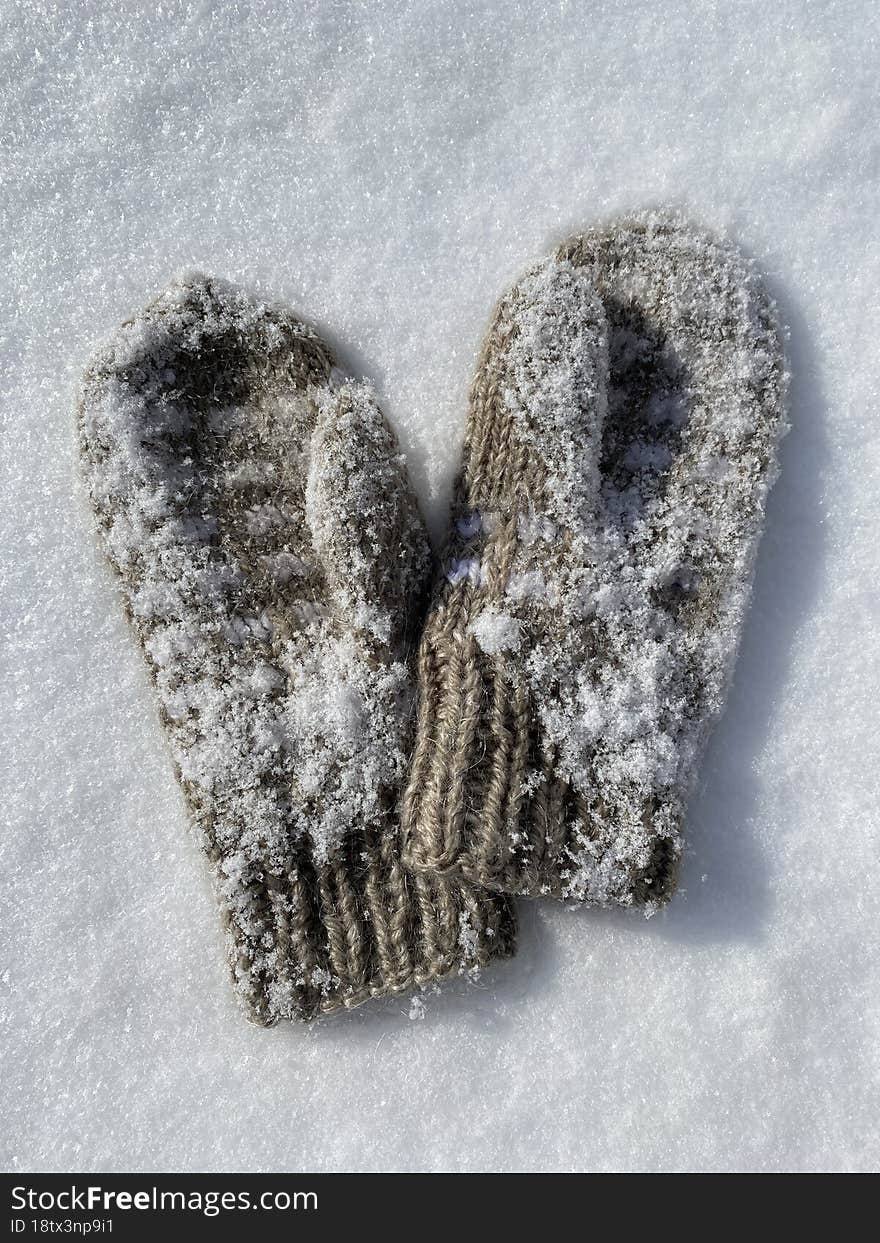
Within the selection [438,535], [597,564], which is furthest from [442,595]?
[597,564]

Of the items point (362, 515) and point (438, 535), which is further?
point (438, 535)

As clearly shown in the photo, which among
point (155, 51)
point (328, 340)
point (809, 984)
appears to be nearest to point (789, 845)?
point (809, 984)

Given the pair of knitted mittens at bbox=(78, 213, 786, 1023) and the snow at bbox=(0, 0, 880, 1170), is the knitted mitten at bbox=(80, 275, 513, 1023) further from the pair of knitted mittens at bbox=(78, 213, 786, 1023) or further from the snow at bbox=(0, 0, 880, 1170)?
the snow at bbox=(0, 0, 880, 1170)

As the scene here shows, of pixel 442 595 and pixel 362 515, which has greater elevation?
pixel 362 515

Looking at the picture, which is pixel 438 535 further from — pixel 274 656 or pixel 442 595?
pixel 274 656

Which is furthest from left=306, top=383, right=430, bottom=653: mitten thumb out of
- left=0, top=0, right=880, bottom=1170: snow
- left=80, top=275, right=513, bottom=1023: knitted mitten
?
left=0, top=0, right=880, bottom=1170: snow

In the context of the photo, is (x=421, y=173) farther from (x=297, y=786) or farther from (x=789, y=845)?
(x=789, y=845)
